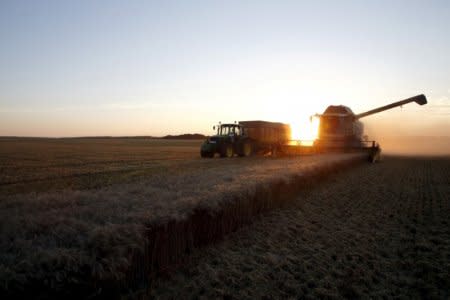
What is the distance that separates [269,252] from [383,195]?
7153mm

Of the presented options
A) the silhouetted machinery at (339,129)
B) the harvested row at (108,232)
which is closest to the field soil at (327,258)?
the harvested row at (108,232)

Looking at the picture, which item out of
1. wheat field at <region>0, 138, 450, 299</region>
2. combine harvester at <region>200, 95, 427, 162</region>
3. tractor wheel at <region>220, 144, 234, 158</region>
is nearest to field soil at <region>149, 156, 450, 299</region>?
wheat field at <region>0, 138, 450, 299</region>

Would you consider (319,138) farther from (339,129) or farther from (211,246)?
(211,246)

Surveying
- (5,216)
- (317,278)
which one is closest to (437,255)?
(317,278)

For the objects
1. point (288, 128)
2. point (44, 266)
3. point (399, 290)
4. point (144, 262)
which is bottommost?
point (399, 290)

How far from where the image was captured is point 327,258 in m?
5.65

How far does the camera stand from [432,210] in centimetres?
930

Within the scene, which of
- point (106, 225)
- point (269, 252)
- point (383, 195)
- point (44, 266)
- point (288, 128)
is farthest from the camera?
point (288, 128)

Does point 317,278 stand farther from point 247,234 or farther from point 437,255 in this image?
point 437,255

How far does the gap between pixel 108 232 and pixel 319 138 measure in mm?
24222

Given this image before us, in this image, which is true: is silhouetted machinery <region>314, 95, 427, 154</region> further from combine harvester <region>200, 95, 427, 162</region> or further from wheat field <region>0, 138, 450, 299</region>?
wheat field <region>0, 138, 450, 299</region>

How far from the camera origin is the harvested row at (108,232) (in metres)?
3.19

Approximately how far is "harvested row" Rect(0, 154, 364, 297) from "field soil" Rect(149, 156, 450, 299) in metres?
0.35

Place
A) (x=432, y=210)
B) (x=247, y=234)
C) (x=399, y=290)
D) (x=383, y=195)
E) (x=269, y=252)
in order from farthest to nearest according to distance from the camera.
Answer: (x=383, y=195) < (x=432, y=210) < (x=247, y=234) < (x=269, y=252) < (x=399, y=290)
